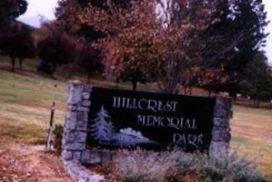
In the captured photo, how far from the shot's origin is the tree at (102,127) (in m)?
14.3

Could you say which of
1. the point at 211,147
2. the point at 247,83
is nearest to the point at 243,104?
the point at 247,83

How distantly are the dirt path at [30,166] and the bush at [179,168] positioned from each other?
1.26 metres

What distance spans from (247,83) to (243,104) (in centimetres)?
349

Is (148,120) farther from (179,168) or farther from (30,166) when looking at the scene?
(30,166)

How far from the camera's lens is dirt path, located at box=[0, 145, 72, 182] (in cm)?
1266

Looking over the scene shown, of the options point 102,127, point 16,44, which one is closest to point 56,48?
point 16,44

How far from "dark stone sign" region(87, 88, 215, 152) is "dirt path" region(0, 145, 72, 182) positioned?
3.64ft

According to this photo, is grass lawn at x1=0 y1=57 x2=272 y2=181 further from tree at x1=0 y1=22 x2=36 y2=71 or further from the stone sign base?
tree at x1=0 y1=22 x2=36 y2=71

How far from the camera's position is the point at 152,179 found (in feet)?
39.8

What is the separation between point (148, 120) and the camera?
14.6m

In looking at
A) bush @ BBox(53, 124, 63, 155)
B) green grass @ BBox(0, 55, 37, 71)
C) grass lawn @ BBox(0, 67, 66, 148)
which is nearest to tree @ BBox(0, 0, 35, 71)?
green grass @ BBox(0, 55, 37, 71)

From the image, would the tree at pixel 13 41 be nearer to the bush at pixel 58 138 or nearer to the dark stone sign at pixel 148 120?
the bush at pixel 58 138

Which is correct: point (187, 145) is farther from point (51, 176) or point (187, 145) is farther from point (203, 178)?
point (51, 176)

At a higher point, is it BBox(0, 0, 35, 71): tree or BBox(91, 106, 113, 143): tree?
BBox(0, 0, 35, 71): tree
